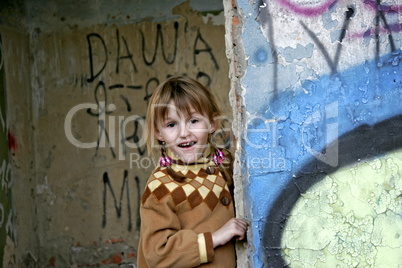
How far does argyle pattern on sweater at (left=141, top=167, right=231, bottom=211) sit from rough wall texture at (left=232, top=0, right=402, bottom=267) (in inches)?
17.1

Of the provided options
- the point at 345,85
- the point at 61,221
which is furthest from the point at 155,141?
the point at 61,221

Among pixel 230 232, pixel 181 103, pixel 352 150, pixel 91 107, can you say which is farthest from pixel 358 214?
pixel 91 107

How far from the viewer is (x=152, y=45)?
13.6 ft

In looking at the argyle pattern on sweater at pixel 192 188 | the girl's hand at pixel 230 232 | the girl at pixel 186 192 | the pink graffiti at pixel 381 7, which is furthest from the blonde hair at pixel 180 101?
the pink graffiti at pixel 381 7

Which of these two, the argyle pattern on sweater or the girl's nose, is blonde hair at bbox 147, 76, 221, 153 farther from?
the argyle pattern on sweater

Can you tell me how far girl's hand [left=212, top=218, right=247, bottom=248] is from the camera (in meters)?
1.86

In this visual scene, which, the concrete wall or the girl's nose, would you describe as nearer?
the girl's nose

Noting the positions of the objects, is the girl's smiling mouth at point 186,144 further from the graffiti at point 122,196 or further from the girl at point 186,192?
the graffiti at point 122,196

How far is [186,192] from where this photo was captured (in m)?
2.06

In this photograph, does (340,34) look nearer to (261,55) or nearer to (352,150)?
(261,55)

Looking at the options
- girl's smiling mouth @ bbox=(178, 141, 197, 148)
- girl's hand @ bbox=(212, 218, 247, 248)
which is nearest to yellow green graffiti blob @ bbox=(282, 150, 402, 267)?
girl's hand @ bbox=(212, 218, 247, 248)

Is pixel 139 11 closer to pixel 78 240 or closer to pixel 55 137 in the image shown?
pixel 55 137

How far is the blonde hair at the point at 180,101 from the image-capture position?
214 centimetres

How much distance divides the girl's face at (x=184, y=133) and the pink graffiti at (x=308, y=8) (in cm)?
69
